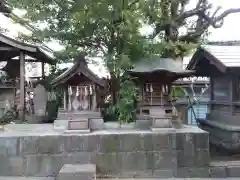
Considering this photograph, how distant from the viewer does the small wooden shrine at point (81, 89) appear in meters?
8.55

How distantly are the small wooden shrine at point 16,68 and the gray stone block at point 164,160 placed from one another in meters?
5.23

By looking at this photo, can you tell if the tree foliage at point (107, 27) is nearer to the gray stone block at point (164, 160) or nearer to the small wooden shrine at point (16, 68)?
the small wooden shrine at point (16, 68)

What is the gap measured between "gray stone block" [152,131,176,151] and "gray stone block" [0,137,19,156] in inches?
140

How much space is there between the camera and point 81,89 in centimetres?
885

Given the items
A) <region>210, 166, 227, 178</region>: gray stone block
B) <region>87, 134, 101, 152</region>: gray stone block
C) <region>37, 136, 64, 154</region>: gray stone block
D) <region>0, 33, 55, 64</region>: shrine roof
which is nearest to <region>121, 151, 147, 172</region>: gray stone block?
<region>87, 134, 101, 152</region>: gray stone block

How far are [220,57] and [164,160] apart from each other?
3343mm

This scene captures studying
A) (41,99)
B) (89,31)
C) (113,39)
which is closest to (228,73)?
(113,39)

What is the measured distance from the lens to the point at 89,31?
31.7 feet

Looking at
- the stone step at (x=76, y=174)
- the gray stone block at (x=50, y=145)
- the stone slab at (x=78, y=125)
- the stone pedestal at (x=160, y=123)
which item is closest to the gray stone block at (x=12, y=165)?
the gray stone block at (x=50, y=145)

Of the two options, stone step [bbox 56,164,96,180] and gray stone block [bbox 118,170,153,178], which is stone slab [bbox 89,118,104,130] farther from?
stone step [bbox 56,164,96,180]

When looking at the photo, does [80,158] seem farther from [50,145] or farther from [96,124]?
[96,124]

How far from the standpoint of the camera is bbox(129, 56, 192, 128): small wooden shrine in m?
8.62

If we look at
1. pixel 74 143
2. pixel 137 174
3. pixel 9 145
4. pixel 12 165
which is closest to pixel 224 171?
pixel 137 174

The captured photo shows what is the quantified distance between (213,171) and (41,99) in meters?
6.35
